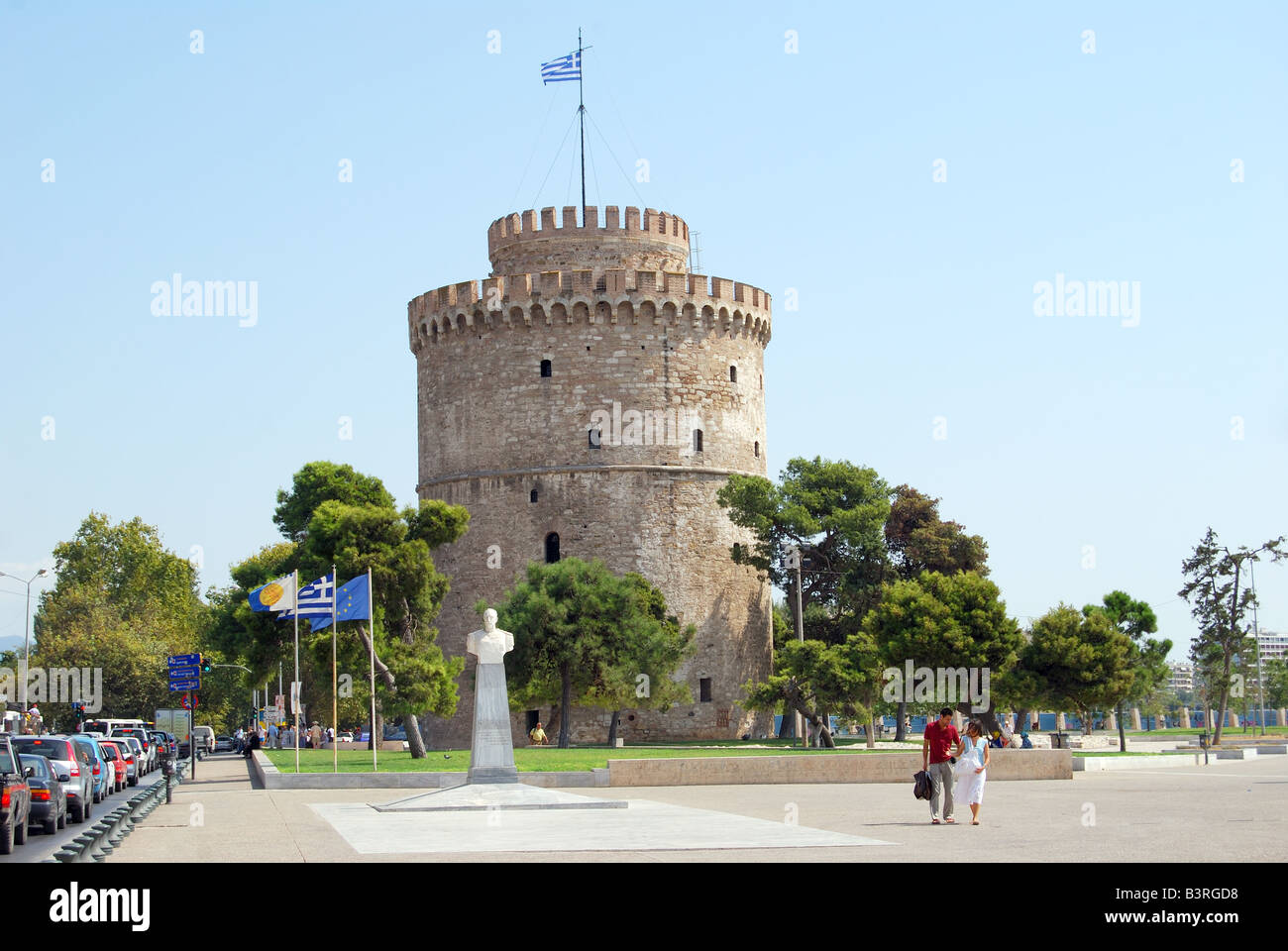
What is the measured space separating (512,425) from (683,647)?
30.2 feet

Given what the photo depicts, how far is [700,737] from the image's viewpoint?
163 ft

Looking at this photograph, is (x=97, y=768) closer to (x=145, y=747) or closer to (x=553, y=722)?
(x=145, y=747)

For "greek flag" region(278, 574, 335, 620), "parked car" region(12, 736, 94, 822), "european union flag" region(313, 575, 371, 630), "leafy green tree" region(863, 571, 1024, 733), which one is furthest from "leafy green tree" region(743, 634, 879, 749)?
"parked car" region(12, 736, 94, 822)

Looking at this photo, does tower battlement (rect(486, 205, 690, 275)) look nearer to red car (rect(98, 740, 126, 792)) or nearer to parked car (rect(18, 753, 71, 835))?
red car (rect(98, 740, 126, 792))

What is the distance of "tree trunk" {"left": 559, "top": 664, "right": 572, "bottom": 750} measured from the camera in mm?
44875

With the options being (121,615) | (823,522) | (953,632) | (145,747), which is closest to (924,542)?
(823,522)

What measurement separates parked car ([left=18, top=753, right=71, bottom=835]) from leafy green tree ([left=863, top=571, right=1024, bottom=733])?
2786 cm

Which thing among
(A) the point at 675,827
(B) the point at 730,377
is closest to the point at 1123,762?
(B) the point at 730,377

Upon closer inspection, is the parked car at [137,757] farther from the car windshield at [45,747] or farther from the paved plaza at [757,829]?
the car windshield at [45,747]

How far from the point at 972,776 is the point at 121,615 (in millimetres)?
72360

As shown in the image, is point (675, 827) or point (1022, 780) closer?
point (675, 827)

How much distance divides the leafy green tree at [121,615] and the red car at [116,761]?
1664 inches

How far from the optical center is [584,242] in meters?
53.2
